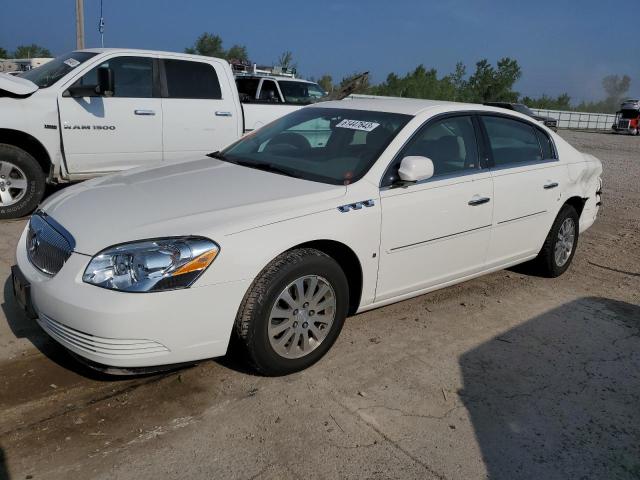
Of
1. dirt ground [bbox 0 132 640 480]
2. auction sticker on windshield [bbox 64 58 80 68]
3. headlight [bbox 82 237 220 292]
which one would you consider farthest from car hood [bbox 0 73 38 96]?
headlight [bbox 82 237 220 292]

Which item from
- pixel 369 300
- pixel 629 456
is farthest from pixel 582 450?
pixel 369 300

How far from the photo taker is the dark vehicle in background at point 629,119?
43.2 metres

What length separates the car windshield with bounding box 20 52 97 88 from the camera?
6.55 metres

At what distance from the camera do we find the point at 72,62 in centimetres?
677

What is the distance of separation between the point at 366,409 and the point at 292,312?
2.18ft

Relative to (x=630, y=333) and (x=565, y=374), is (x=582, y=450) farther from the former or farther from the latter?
(x=630, y=333)

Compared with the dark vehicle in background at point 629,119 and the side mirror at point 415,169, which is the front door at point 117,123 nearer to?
the side mirror at point 415,169

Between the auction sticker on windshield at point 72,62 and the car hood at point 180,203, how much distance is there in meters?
3.35

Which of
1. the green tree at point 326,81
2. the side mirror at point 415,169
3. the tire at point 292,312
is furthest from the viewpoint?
the green tree at point 326,81

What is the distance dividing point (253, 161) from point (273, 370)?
1574mm

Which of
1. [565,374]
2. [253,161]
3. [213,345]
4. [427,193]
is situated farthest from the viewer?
[253,161]

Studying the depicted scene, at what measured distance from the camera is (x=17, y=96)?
6.23 meters

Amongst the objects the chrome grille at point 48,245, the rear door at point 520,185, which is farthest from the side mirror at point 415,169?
the chrome grille at point 48,245

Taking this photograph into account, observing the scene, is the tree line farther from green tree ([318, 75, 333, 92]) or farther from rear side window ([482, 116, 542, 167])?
rear side window ([482, 116, 542, 167])
